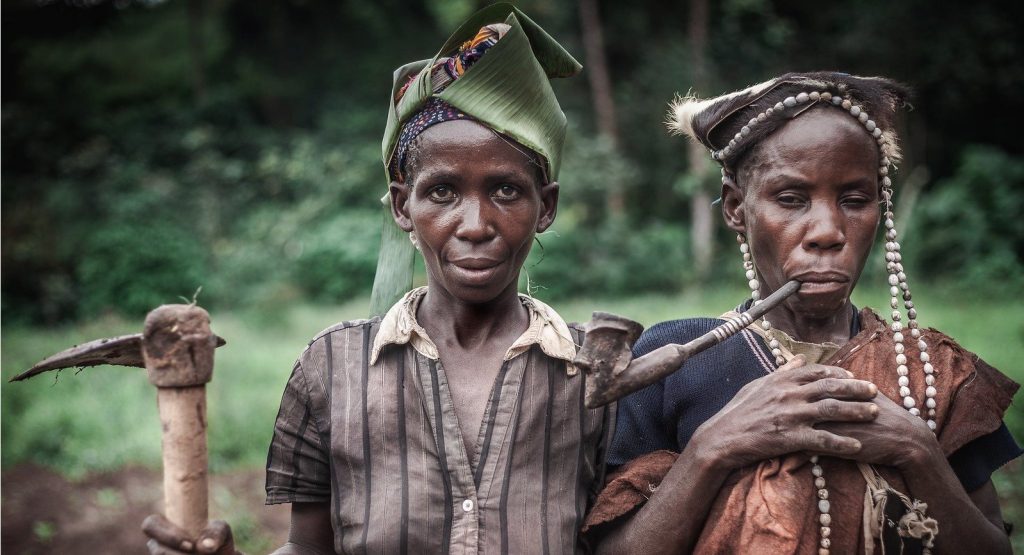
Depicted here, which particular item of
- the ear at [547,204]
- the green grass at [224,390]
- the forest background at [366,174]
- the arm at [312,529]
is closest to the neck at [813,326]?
the ear at [547,204]

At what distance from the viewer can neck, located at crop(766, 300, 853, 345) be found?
200 cm

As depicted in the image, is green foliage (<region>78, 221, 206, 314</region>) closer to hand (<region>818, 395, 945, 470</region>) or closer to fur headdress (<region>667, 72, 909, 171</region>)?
fur headdress (<region>667, 72, 909, 171</region>)

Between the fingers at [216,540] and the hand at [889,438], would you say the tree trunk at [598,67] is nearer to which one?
the hand at [889,438]

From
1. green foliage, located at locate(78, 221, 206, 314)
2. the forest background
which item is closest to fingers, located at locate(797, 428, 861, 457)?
the forest background

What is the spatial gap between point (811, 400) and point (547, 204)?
2.58ft

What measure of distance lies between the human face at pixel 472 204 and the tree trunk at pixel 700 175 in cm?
1016

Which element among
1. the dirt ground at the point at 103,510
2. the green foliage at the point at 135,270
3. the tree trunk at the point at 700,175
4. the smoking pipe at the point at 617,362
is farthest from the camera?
the tree trunk at the point at 700,175

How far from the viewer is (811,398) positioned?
173 centimetres

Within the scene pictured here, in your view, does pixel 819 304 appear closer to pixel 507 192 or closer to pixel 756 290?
pixel 756 290

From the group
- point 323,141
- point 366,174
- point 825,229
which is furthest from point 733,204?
point 323,141

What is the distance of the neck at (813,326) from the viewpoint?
78.9 inches

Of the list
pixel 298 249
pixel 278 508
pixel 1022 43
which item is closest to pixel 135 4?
pixel 298 249

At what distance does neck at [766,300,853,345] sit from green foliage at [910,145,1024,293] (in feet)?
33.3

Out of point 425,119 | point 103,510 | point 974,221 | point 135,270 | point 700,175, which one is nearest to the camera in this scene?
point 425,119
